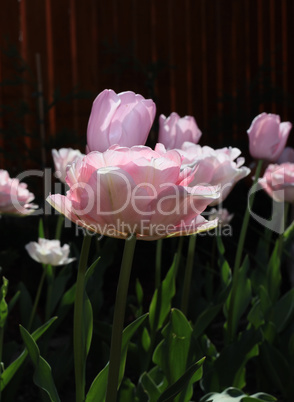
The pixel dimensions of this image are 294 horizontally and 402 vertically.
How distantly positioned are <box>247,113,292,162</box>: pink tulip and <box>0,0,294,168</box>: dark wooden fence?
144 centimetres

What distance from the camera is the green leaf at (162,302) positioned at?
1238mm

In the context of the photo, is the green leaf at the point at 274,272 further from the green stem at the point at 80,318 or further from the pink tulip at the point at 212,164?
the green stem at the point at 80,318

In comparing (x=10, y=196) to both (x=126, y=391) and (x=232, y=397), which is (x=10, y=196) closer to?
(x=126, y=391)

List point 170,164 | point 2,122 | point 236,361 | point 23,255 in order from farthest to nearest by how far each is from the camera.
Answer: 1. point 2,122
2. point 23,255
3. point 236,361
4. point 170,164

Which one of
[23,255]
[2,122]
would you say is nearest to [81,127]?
[2,122]

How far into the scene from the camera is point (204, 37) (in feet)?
13.8

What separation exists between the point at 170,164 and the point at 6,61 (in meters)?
2.83

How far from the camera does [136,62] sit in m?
3.36

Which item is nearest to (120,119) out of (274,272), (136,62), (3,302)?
(3,302)

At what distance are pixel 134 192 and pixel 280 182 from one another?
0.87 metres

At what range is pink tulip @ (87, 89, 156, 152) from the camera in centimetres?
67

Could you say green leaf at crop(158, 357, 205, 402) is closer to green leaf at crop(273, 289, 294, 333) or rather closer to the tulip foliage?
the tulip foliage

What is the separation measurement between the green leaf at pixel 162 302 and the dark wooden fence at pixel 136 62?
143cm

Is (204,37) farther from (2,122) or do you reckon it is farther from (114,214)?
(114,214)
